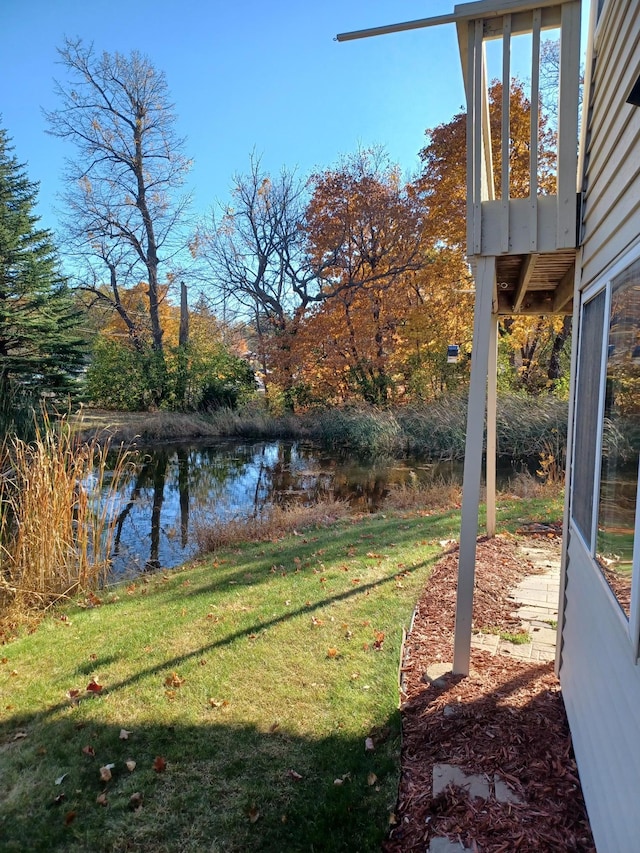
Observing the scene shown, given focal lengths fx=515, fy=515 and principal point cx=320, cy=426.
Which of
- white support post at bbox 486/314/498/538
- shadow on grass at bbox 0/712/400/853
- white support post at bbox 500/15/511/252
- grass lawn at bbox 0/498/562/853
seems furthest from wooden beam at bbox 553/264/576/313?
shadow on grass at bbox 0/712/400/853

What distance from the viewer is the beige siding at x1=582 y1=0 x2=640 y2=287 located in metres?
1.74

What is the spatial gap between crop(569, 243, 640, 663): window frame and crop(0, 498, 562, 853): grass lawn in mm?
1257

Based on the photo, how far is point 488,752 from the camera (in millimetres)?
2316

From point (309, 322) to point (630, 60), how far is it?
53.0ft

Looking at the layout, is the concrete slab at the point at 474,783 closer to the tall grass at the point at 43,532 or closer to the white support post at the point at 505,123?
the white support post at the point at 505,123

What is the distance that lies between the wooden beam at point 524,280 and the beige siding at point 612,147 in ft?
1.28

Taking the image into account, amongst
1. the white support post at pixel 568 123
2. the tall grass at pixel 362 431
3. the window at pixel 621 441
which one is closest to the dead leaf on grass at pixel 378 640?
the window at pixel 621 441

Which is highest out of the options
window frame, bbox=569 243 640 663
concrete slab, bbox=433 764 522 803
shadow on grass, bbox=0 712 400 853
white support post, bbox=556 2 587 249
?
white support post, bbox=556 2 587 249

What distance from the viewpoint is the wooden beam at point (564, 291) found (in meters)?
3.58

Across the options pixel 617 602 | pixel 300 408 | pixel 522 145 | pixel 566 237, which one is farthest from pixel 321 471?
pixel 617 602

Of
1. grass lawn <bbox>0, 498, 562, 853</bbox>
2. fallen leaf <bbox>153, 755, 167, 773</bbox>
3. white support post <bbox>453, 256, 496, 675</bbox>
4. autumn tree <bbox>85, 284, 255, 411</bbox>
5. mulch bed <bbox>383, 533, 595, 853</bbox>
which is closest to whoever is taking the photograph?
mulch bed <bbox>383, 533, 595, 853</bbox>

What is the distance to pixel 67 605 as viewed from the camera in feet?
15.3

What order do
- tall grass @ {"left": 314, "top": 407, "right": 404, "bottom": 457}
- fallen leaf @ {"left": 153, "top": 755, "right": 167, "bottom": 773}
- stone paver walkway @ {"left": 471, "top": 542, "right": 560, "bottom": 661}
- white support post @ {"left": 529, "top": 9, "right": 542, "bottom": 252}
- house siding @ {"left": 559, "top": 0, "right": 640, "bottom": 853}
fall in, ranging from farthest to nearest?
tall grass @ {"left": 314, "top": 407, "right": 404, "bottom": 457} → stone paver walkway @ {"left": 471, "top": 542, "right": 560, "bottom": 661} → white support post @ {"left": 529, "top": 9, "right": 542, "bottom": 252} → fallen leaf @ {"left": 153, "top": 755, "right": 167, "bottom": 773} → house siding @ {"left": 559, "top": 0, "right": 640, "bottom": 853}

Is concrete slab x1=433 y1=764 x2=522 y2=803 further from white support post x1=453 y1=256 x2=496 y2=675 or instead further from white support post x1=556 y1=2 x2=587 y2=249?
white support post x1=556 y1=2 x2=587 y2=249
